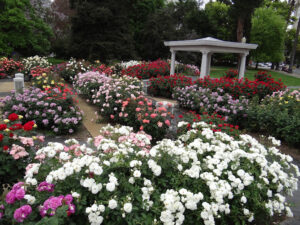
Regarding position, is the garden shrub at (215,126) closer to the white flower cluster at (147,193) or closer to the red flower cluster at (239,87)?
the white flower cluster at (147,193)

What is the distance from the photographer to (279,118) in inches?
219

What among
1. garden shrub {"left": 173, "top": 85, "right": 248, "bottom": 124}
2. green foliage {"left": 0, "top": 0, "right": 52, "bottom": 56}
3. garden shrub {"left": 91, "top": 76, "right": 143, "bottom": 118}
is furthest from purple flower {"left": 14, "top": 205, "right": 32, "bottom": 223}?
green foliage {"left": 0, "top": 0, "right": 52, "bottom": 56}

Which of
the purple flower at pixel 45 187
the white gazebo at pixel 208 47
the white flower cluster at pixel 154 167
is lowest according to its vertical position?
the purple flower at pixel 45 187

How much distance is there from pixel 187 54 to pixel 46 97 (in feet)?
61.9

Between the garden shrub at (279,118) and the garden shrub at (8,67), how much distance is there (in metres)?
13.4

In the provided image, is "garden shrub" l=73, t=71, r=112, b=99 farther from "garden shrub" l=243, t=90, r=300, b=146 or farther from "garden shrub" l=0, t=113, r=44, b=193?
"garden shrub" l=0, t=113, r=44, b=193

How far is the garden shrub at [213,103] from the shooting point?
21.0 ft

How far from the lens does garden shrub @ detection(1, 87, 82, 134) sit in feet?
18.4

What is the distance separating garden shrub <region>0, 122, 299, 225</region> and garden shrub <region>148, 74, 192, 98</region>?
687 cm

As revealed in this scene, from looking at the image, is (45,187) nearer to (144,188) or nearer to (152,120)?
(144,188)

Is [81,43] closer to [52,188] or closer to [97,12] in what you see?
[97,12]

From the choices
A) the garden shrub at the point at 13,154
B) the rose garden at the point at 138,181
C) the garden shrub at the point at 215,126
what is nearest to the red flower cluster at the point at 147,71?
the garden shrub at the point at 215,126

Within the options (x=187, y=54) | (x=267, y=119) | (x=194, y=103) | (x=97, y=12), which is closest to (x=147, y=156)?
(x=267, y=119)

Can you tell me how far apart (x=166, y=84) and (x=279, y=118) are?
5.25 m
